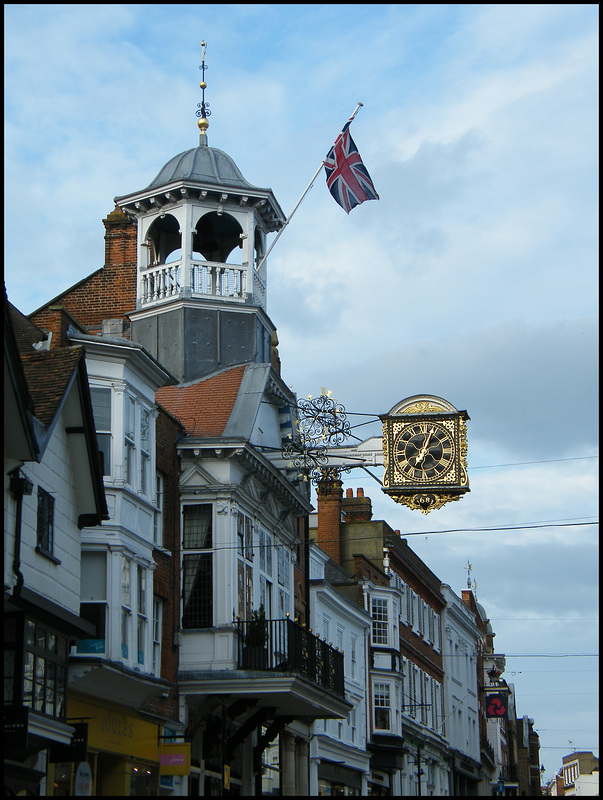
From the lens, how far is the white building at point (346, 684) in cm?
3919

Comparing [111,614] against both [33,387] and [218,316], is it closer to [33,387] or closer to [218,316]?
[33,387]

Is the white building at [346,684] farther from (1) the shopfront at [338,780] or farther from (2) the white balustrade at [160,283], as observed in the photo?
(2) the white balustrade at [160,283]

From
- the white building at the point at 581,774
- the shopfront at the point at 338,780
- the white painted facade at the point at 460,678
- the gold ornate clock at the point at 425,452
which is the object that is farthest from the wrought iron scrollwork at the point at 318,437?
the white building at the point at 581,774

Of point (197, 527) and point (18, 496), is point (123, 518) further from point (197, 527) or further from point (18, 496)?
point (18, 496)

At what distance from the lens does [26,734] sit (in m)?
17.3

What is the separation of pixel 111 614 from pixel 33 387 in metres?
5.08

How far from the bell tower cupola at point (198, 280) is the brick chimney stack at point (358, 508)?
21089 mm

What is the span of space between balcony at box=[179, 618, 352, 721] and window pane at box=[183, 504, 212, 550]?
2.00 metres

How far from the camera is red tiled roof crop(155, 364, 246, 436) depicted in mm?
29922

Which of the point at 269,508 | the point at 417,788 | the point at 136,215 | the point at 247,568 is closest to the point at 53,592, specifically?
the point at 247,568

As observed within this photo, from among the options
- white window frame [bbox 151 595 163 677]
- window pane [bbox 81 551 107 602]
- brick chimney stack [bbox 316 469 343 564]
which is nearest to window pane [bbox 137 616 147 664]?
white window frame [bbox 151 595 163 677]

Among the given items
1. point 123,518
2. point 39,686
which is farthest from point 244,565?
point 39,686

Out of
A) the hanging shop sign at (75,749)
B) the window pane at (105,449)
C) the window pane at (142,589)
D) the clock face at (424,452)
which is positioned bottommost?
the hanging shop sign at (75,749)

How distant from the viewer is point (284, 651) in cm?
2916
